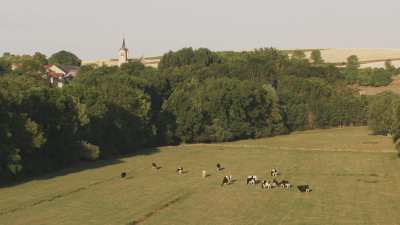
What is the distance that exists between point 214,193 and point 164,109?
192 ft

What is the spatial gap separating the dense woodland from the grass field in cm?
443

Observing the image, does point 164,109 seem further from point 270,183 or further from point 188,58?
point 188,58

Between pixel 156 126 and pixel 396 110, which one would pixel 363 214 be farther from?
pixel 156 126

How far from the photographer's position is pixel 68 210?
45219 millimetres

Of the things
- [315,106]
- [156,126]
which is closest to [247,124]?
[156,126]

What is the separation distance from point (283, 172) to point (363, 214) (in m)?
23.8

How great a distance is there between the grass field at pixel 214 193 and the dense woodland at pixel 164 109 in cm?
443

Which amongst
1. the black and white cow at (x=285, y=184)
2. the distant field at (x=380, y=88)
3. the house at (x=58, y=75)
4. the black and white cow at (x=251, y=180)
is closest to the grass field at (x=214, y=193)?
the black and white cow at (x=251, y=180)

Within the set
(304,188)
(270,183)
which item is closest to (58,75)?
(270,183)

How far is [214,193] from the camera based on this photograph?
52.2 metres

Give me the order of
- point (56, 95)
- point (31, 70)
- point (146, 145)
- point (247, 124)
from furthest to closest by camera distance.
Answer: point (31, 70) → point (247, 124) → point (146, 145) → point (56, 95)

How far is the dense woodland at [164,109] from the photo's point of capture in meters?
68.3

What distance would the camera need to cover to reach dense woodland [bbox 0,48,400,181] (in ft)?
224

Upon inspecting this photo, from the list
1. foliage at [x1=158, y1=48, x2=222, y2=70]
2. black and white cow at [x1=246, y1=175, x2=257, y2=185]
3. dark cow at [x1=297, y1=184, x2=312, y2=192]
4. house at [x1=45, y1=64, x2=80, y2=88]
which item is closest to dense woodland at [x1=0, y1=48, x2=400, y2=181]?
house at [x1=45, y1=64, x2=80, y2=88]
